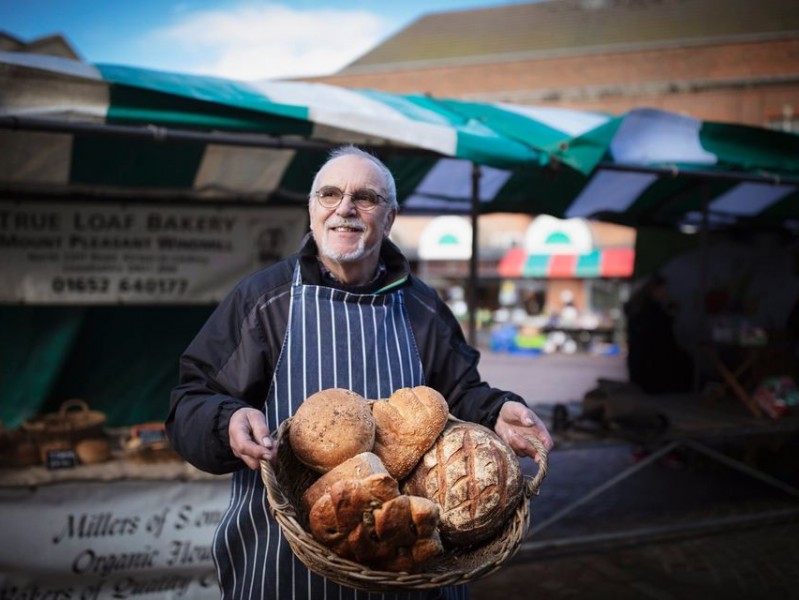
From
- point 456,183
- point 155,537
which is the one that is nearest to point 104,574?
point 155,537

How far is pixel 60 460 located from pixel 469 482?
3113mm

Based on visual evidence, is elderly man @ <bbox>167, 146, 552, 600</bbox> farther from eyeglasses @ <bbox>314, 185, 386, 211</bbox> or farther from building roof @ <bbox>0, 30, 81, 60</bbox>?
building roof @ <bbox>0, 30, 81, 60</bbox>

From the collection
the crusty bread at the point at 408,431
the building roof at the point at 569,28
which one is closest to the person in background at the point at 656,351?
the crusty bread at the point at 408,431

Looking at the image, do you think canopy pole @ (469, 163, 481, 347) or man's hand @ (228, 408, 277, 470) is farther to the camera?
canopy pole @ (469, 163, 481, 347)

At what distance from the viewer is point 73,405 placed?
4.79 meters

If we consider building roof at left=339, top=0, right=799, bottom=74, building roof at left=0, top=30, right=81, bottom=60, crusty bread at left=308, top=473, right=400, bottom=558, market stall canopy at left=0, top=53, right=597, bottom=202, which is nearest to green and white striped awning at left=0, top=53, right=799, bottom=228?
market stall canopy at left=0, top=53, right=597, bottom=202

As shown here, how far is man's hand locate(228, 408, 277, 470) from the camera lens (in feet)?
5.06

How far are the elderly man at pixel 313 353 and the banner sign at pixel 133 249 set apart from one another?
3004 millimetres

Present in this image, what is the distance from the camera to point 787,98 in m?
23.2

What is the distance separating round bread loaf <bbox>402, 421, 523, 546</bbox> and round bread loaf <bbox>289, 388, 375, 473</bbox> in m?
0.17

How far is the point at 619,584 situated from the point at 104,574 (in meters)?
3.05

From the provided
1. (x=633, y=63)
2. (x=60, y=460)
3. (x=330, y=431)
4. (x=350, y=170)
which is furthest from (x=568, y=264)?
(x=330, y=431)

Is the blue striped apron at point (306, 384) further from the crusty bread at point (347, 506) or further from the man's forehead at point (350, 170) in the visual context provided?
the crusty bread at point (347, 506)

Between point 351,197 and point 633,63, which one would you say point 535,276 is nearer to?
point 633,63
